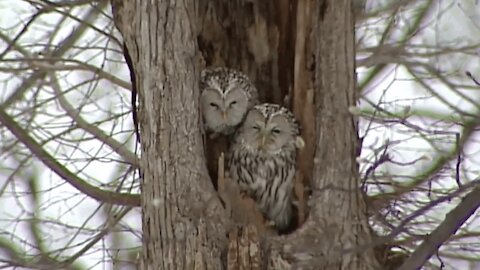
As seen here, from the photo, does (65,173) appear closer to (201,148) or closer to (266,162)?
(201,148)

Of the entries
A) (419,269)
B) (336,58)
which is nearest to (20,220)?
(336,58)

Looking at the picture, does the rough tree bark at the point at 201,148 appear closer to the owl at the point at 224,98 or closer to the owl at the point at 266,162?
the owl at the point at 266,162

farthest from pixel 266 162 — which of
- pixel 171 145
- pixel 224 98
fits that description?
pixel 171 145

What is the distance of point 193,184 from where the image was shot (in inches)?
168

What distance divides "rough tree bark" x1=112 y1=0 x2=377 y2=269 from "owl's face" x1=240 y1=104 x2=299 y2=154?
0.08 metres

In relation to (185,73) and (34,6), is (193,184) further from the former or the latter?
(34,6)

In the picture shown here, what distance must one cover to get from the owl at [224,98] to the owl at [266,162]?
0.08 metres

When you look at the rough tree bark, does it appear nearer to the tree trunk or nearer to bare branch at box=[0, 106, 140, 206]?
the tree trunk

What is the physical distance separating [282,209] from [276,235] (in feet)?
1.21

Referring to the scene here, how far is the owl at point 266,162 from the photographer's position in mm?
4746

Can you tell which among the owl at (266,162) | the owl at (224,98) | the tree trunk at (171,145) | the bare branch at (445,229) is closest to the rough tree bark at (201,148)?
the tree trunk at (171,145)

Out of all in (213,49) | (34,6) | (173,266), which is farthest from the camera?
(34,6)

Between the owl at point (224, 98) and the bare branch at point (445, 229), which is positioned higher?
the owl at point (224, 98)

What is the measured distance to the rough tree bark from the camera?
4207 mm
